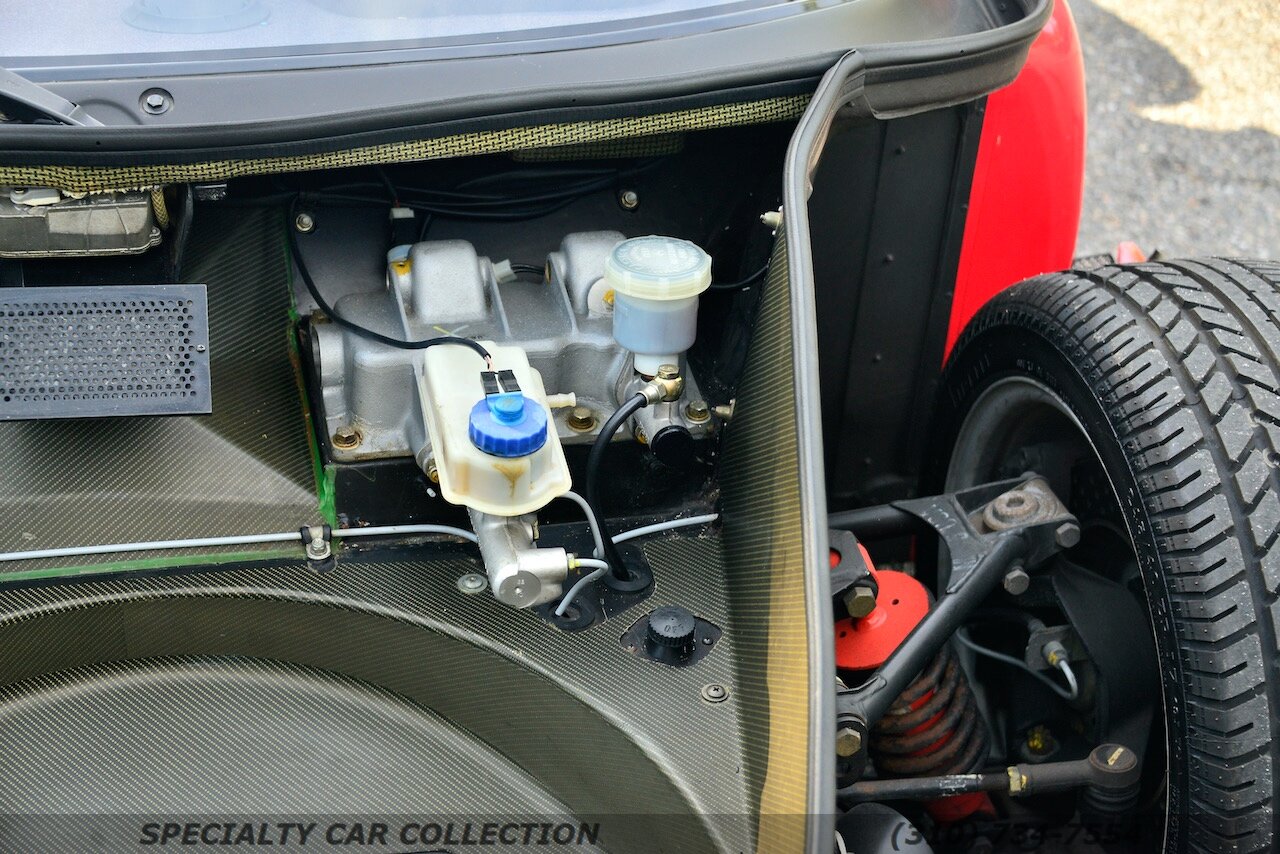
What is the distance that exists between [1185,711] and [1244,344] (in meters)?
0.42

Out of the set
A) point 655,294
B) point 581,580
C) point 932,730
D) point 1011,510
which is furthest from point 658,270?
point 932,730

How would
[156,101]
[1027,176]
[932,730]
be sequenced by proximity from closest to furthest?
1. [156,101]
2. [932,730]
3. [1027,176]

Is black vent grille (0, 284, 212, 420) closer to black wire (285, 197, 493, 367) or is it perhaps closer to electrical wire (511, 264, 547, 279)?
black wire (285, 197, 493, 367)

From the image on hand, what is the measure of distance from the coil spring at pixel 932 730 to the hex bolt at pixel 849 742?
20 centimetres

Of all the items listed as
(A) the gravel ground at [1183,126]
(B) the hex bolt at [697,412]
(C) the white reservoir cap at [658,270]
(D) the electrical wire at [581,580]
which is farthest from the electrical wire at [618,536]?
(A) the gravel ground at [1183,126]

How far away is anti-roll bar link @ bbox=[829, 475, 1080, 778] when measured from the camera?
1.38m

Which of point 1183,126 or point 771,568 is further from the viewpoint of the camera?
point 1183,126

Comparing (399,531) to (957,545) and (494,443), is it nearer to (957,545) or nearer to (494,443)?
(494,443)

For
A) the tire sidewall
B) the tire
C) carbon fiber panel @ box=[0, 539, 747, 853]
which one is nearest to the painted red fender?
the tire sidewall

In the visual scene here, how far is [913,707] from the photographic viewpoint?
1.52 m

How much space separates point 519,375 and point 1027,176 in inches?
36.9

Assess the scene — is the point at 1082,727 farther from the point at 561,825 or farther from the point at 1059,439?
the point at 561,825

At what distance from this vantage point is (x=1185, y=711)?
4.18ft

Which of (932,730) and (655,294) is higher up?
(655,294)
